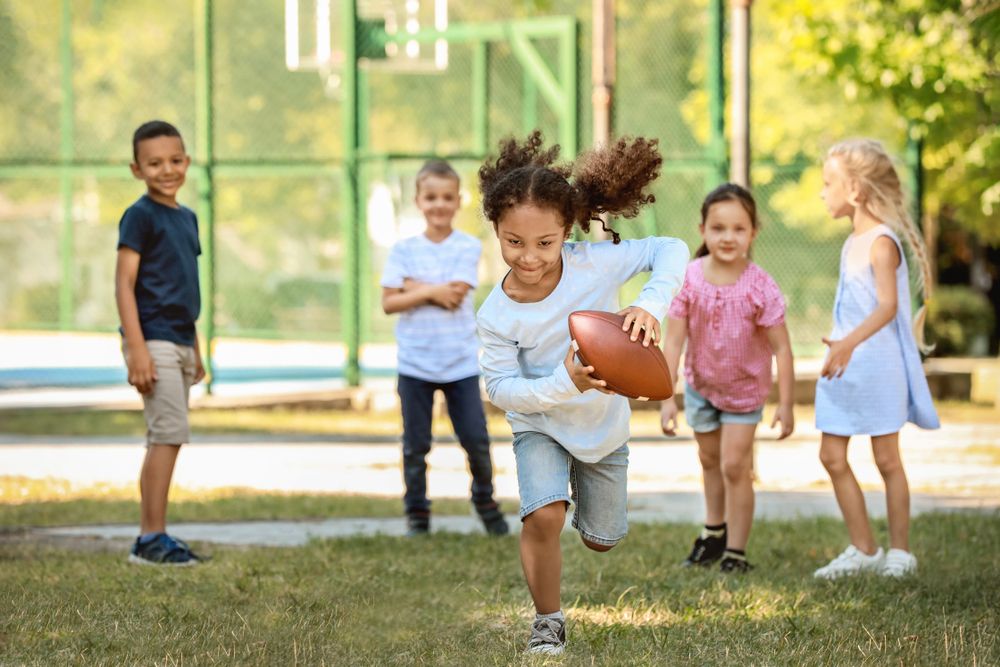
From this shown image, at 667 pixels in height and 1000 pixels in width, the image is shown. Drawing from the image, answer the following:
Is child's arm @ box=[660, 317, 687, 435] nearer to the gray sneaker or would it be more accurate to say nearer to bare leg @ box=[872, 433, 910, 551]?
bare leg @ box=[872, 433, 910, 551]

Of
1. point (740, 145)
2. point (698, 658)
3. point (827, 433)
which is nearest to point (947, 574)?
point (827, 433)

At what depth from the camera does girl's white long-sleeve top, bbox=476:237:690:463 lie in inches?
175

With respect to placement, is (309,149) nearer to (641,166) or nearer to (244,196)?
(244,196)

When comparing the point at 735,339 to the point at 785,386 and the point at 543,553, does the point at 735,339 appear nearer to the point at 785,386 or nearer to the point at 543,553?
the point at 785,386

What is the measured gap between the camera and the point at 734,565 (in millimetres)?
5910

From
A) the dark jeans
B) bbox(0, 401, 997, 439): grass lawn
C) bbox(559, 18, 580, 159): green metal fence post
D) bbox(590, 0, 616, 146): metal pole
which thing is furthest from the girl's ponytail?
bbox(559, 18, 580, 159): green metal fence post

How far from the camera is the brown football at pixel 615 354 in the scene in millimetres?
4176

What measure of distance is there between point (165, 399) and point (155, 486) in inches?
14.4

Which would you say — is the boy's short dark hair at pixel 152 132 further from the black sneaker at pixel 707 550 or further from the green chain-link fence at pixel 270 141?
the green chain-link fence at pixel 270 141

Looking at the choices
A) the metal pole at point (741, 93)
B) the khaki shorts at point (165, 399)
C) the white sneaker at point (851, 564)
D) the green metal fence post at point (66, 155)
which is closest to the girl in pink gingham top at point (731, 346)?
the white sneaker at point (851, 564)

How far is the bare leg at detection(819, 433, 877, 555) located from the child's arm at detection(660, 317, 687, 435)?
0.64 meters

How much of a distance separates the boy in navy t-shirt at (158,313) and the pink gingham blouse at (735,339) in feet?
6.80

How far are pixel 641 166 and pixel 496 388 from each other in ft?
2.82

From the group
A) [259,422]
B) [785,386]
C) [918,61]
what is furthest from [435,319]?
[918,61]
